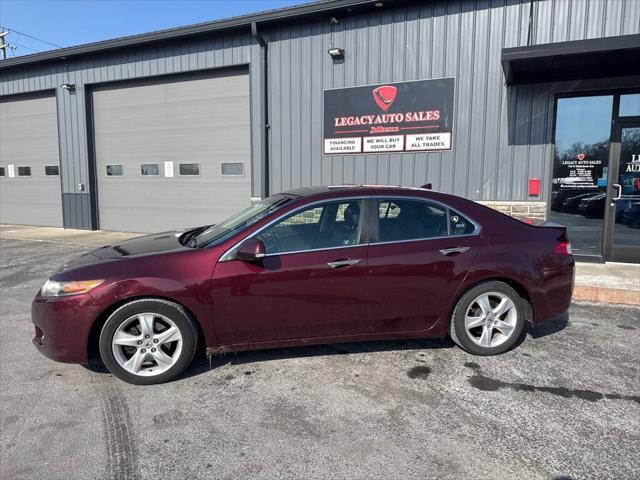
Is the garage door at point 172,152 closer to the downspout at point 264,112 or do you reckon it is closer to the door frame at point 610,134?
the downspout at point 264,112

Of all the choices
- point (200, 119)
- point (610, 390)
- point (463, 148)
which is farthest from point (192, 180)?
point (610, 390)

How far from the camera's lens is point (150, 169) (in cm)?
1221

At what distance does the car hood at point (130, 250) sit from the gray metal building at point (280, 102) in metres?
5.63

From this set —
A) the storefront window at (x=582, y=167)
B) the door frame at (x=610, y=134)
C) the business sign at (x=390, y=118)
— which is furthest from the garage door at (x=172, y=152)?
the storefront window at (x=582, y=167)

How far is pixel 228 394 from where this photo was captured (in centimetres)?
337

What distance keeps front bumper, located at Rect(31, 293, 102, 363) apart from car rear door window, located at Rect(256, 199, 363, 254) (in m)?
1.36

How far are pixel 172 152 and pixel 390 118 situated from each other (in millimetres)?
Answer: 5923

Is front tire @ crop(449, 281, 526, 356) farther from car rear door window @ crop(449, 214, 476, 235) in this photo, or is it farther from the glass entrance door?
the glass entrance door

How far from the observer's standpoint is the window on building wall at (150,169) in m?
12.1

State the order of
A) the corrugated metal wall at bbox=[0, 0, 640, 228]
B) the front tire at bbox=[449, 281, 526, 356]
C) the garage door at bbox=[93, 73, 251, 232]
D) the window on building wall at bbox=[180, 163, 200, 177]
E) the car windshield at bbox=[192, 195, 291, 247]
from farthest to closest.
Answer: the window on building wall at bbox=[180, 163, 200, 177], the garage door at bbox=[93, 73, 251, 232], the corrugated metal wall at bbox=[0, 0, 640, 228], the front tire at bbox=[449, 281, 526, 356], the car windshield at bbox=[192, 195, 291, 247]

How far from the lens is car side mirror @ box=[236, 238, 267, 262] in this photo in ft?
11.1

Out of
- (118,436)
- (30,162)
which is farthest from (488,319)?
(30,162)

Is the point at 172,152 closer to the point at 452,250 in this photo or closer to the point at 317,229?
the point at 317,229

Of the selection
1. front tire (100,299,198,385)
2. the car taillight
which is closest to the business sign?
the car taillight
